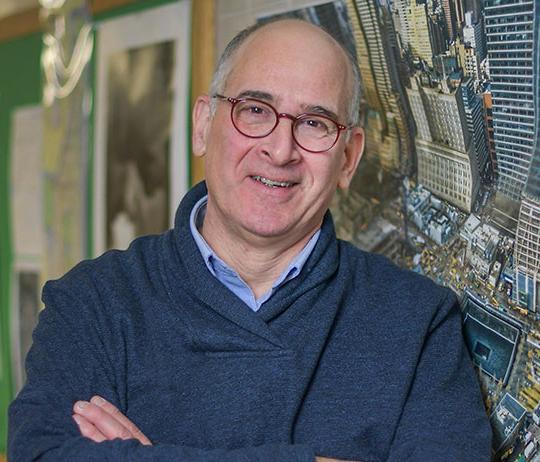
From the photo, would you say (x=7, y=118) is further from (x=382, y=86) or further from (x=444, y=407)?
(x=444, y=407)

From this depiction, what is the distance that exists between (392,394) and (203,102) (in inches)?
20.7

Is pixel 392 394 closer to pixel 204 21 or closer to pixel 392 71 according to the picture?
pixel 392 71

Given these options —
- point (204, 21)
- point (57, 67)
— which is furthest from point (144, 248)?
point (57, 67)

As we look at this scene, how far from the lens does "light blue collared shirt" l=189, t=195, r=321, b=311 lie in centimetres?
130

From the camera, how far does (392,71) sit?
1437 millimetres

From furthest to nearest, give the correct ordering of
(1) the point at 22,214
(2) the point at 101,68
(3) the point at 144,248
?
(1) the point at 22,214 < (2) the point at 101,68 < (3) the point at 144,248

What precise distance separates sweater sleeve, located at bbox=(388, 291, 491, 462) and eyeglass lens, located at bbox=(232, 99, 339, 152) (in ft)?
0.97

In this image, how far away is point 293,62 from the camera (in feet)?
4.15

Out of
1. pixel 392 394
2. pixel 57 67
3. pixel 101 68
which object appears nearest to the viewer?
pixel 392 394

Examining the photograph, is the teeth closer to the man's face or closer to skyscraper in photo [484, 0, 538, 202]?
the man's face

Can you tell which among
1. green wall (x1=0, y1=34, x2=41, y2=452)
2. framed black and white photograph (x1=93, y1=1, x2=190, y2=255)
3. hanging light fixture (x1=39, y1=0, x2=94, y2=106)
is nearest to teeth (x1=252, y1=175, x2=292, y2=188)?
framed black and white photograph (x1=93, y1=1, x2=190, y2=255)

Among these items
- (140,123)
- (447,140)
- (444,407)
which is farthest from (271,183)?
(140,123)

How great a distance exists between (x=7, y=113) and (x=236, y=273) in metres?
1.85

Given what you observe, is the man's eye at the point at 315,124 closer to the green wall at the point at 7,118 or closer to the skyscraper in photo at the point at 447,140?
the skyscraper in photo at the point at 447,140
